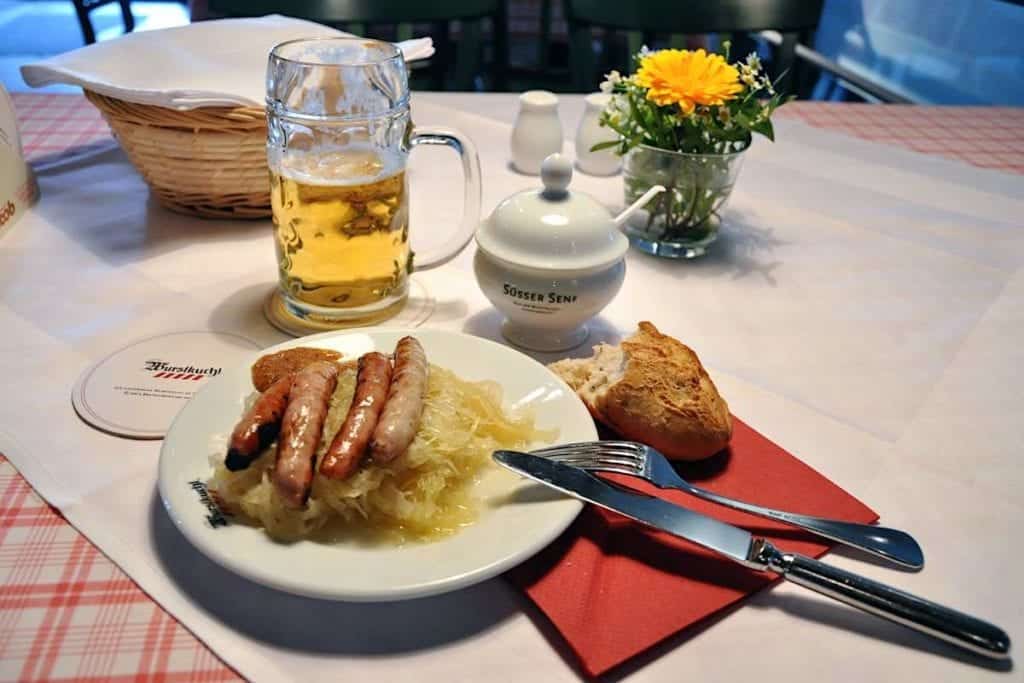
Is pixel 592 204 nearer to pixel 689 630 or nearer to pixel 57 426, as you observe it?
pixel 689 630

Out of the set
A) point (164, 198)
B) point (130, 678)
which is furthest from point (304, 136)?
point (130, 678)

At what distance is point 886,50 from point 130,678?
11.5 ft

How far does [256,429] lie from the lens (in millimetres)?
583

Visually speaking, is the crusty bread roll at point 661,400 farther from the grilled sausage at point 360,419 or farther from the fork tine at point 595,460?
the grilled sausage at point 360,419

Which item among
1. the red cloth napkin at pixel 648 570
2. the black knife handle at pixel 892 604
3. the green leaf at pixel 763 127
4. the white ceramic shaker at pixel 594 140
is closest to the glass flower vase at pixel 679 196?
the green leaf at pixel 763 127

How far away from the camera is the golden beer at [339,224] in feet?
2.75

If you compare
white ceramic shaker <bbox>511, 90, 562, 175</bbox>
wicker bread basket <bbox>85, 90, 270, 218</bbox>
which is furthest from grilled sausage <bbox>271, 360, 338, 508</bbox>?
white ceramic shaker <bbox>511, 90, 562, 175</bbox>

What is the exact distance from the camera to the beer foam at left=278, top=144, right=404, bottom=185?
834mm

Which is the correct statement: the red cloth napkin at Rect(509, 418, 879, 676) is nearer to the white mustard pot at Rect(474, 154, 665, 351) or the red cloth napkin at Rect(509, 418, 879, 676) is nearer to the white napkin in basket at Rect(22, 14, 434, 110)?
the white mustard pot at Rect(474, 154, 665, 351)

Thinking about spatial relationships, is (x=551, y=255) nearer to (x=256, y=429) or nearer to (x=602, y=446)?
(x=602, y=446)

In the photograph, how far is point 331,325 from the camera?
2.96 ft

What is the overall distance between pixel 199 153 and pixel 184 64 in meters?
0.25

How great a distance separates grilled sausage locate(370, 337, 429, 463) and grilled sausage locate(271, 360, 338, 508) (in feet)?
0.16

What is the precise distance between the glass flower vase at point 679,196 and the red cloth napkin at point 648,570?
505 millimetres
